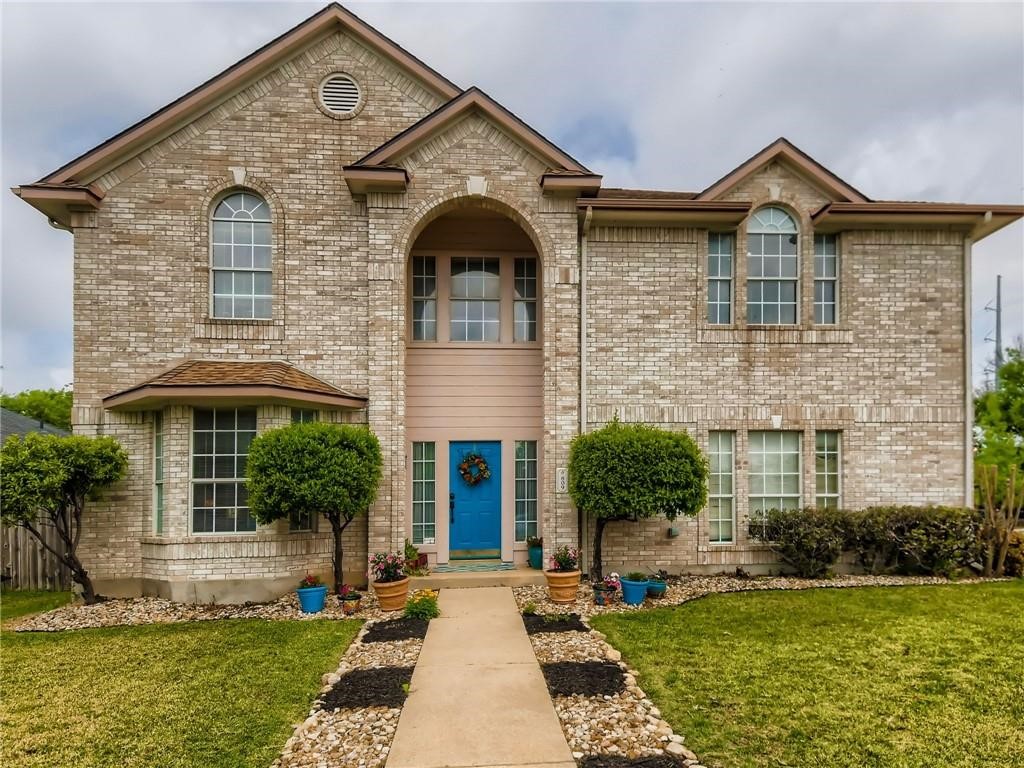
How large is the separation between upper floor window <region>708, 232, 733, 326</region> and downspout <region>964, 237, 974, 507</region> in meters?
4.24

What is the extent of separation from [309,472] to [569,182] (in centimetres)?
613

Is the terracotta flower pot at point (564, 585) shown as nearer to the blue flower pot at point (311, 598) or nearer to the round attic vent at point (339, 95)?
the blue flower pot at point (311, 598)

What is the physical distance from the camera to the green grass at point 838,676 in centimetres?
431

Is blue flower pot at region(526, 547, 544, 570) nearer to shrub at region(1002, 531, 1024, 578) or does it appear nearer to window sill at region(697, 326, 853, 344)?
window sill at region(697, 326, 853, 344)

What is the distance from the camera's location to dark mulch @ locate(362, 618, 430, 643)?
6927 mm

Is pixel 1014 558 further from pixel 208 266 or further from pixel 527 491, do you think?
pixel 208 266

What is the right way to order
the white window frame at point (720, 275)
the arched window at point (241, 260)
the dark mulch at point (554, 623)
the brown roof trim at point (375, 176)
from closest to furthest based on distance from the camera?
the dark mulch at point (554, 623), the brown roof trim at point (375, 176), the arched window at point (241, 260), the white window frame at point (720, 275)

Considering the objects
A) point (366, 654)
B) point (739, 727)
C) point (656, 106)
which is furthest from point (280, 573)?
point (656, 106)

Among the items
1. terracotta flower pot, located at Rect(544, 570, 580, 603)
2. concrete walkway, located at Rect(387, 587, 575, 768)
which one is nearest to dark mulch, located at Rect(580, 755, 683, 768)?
concrete walkway, located at Rect(387, 587, 575, 768)

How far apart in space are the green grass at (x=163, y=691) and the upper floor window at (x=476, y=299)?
17.8 feet

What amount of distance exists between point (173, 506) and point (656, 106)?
17.5 meters

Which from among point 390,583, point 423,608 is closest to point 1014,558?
point 423,608

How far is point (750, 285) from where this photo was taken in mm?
10227

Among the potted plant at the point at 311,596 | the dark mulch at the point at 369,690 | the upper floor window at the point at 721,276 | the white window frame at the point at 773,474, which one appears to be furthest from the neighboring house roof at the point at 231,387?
the white window frame at the point at 773,474
